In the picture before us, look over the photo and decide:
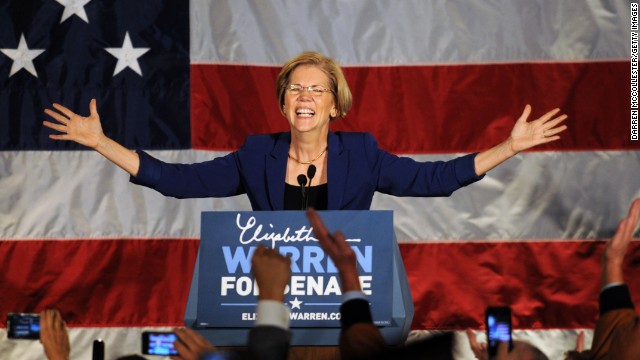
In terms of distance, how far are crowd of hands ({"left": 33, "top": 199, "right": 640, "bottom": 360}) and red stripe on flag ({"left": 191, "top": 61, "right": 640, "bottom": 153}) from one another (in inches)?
102

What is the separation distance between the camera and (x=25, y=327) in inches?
90.0

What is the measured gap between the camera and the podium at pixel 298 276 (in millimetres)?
2504

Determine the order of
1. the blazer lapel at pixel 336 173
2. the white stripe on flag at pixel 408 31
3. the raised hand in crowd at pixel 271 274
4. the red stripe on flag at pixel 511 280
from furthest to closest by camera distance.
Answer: the white stripe on flag at pixel 408 31 < the red stripe on flag at pixel 511 280 < the blazer lapel at pixel 336 173 < the raised hand in crowd at pixel 271 274

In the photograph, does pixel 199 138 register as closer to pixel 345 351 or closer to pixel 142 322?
pixel 142 322

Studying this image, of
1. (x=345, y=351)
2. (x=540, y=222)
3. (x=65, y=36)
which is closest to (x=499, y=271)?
(x=540, y=222)

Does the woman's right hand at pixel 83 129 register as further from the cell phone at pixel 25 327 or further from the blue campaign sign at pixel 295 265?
the cell phone at pixel 25 327

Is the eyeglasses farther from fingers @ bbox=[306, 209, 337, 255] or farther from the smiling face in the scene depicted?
fingers @ bbox=[306, 209, 337, 255]

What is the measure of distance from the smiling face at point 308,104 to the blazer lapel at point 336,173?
0.08m

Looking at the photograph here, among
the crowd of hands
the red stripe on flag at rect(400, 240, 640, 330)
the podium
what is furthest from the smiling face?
the red stripe on flag at rect(400, 240, 640, 330)

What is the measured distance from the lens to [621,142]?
4.79 metres

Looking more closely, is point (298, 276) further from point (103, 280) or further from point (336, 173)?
point (103, 280)

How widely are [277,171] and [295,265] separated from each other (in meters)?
0.77

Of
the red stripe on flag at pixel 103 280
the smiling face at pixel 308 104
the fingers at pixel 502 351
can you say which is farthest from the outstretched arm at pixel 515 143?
the red stripe on flag at pixel 103 280

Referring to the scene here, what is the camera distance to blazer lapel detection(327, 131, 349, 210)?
323cm
